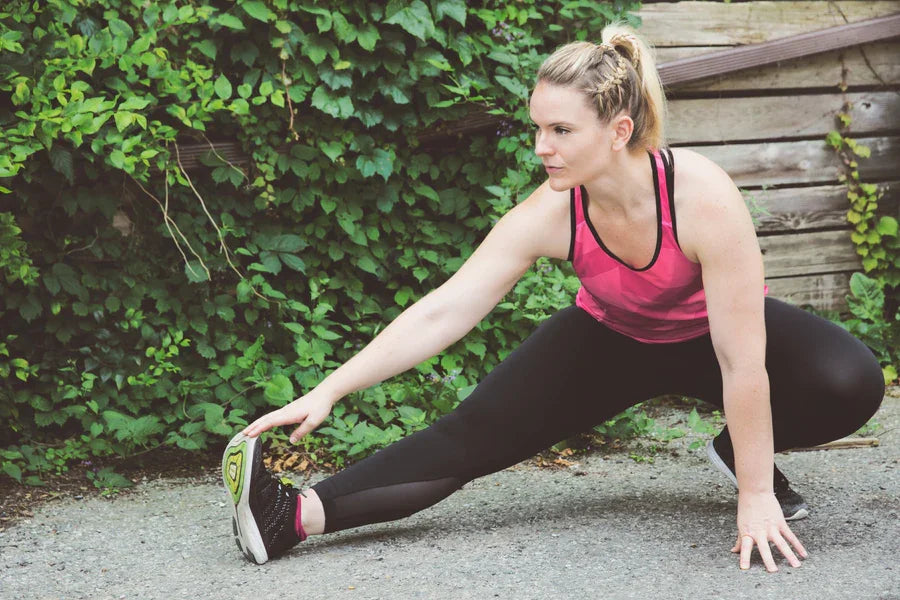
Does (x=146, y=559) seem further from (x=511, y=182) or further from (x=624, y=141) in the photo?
(x=511, y=182)

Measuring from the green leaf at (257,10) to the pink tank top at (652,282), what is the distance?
5.35 ft

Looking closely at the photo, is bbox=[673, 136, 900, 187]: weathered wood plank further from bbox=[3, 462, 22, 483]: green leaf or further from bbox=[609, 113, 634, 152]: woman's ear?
bbox=[3, 462, 22, 483]: green leaf

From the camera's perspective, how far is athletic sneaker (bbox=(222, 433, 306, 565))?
2.48 meters

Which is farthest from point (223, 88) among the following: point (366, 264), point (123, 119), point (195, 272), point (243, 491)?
point (243, 491)

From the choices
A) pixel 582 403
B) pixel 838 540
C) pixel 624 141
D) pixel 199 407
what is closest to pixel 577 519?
pixel 582 403

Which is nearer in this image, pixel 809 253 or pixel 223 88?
pixel 223 88

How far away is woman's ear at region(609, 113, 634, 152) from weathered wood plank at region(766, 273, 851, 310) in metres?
2.69

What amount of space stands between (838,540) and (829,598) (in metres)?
0.43

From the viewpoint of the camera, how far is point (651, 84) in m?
2.45

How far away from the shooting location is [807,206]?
4.87 m

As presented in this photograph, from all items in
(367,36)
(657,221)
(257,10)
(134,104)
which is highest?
(257,10)

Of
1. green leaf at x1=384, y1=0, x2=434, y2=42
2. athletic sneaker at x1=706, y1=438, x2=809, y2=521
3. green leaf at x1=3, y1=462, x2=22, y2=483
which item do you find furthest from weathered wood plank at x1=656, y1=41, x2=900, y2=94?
green leaf at x1=3, y1=462, x2=22, y2=483

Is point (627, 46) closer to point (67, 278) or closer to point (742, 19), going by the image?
point (67, 278)

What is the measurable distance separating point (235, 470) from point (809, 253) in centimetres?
345
